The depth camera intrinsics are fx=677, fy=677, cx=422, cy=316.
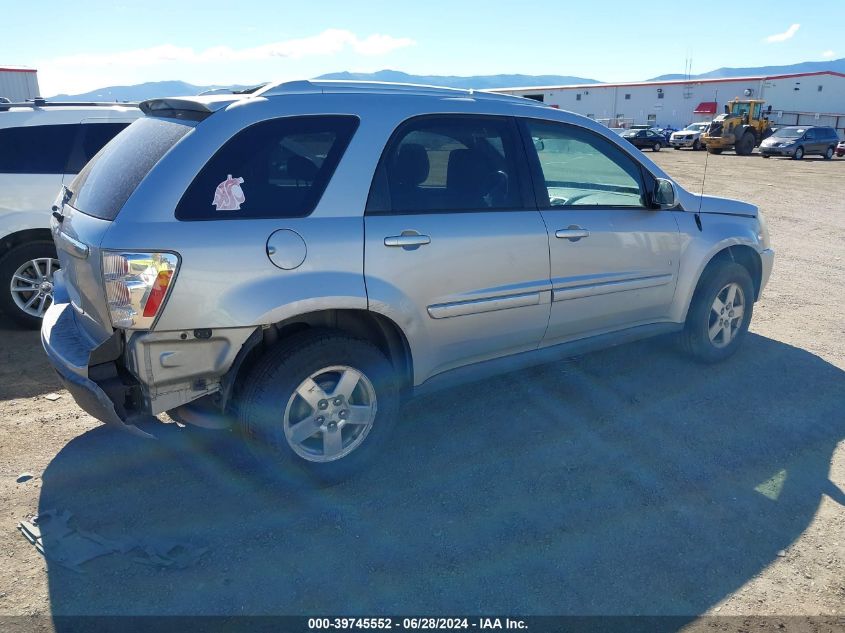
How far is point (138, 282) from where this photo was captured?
2.90 meters

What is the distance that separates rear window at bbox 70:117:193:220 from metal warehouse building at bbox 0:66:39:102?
29996 mm

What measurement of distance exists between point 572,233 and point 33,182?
4.61 m

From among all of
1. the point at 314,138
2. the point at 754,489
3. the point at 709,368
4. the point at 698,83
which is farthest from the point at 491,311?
the point at 698,83

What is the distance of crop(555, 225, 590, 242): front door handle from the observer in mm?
4055

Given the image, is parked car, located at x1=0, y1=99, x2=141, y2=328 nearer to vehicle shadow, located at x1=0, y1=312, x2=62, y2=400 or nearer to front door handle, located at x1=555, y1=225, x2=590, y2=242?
vehicle shadow, located at x1=0, y1=312, x2=62, y2=400

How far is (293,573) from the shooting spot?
115 inches

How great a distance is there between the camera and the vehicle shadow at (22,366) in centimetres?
483

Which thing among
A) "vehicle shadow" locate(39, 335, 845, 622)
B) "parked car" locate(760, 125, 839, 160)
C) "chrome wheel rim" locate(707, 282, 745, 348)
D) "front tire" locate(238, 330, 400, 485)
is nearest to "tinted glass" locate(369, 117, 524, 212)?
"front tire" locate(238, 330, 400, 485)

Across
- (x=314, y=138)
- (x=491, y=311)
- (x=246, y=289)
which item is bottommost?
(x=491, y=311)

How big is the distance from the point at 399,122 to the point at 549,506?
211 centimetres

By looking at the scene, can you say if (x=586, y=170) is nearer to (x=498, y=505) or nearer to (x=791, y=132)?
(x=498, y=505)

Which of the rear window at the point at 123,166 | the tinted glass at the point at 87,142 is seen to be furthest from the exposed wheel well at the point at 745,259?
the tinted glass at the point at 87,142

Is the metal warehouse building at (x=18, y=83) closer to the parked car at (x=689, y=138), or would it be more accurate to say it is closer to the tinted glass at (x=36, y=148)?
the tinted glass at (x=36, y=148)

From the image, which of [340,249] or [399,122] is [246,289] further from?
[399,122]
